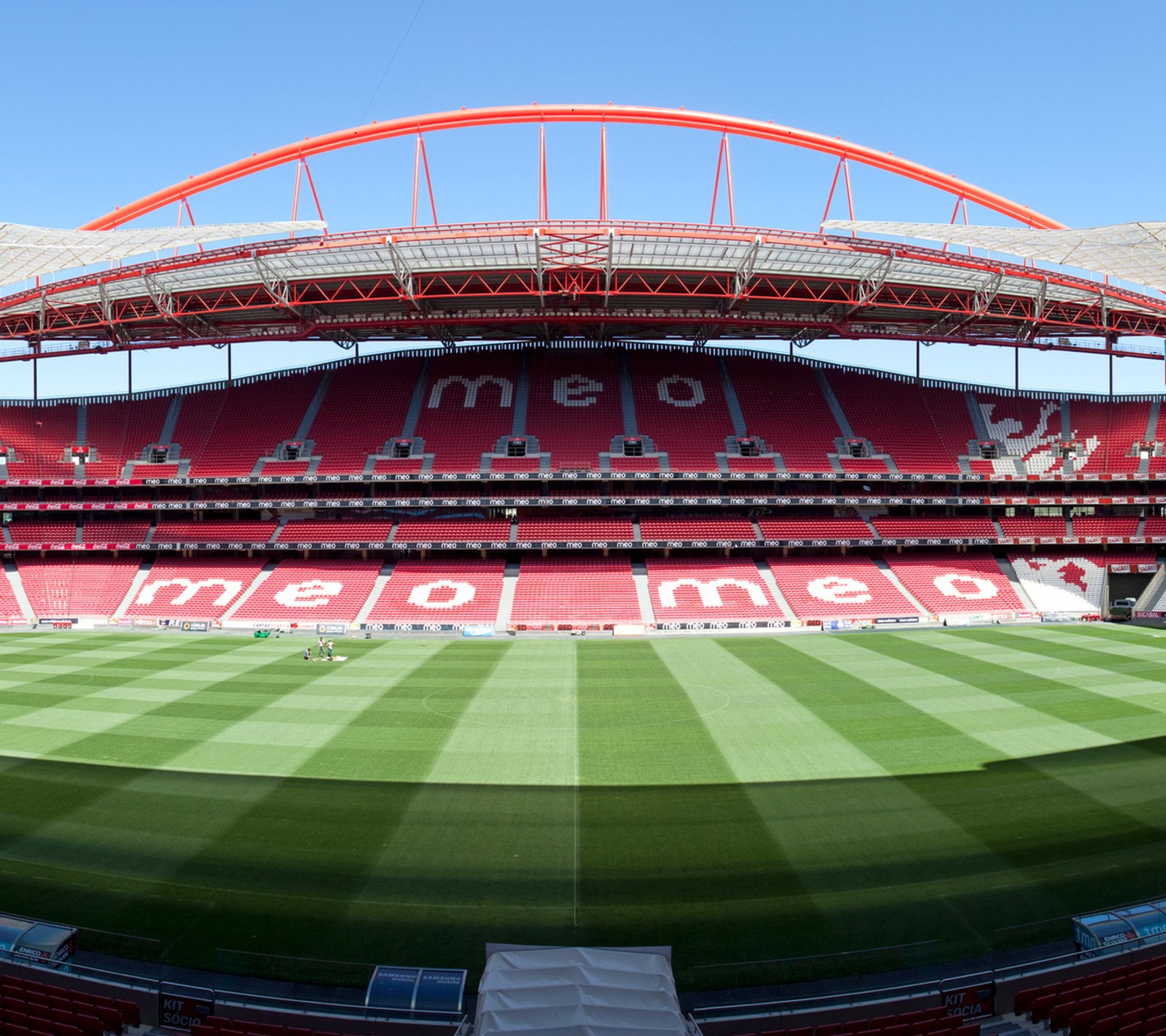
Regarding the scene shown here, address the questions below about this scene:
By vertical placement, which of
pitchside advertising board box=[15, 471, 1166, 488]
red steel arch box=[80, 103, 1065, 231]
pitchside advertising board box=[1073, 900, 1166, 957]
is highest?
red steel arch box=[80, 103, 1065, 231]

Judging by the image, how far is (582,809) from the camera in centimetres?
1493

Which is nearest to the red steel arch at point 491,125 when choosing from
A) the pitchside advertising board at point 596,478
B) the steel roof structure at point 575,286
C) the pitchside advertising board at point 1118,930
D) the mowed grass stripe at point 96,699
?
the steel roof structure at point 575,286

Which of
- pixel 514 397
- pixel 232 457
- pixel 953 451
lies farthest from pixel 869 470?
pixel 232 457

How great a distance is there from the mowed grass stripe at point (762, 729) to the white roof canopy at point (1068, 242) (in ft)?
67.1

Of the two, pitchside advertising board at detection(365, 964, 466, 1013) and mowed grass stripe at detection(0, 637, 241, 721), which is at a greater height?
mowed grass stripe at detection(0, 637, 241, 721)

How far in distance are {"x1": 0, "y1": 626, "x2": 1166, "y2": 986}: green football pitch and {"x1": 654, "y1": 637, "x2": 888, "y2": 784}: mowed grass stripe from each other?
0.12m

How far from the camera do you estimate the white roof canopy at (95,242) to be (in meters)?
28.8

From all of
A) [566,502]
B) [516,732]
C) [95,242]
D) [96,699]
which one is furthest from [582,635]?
[95,242]

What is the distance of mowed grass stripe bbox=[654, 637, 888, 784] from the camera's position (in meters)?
16.9

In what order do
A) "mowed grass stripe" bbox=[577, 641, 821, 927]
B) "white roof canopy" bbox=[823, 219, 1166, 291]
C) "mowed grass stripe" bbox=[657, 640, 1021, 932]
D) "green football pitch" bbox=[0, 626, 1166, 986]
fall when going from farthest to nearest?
"white roof canopy" bbox=[823, 219, 1166, 291] < "mowed grass stripe" bbox=[577, 641, 821, 927] < "mowed grass stripe" bbox=[657, 640, 1021, 932] < "green football pitch" bbox=[0, 626, 1166, 986]

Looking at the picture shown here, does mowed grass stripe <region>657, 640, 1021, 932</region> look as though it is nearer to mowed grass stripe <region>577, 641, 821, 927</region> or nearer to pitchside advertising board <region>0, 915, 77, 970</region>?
mowed grass stripe <region>577, 641, 821, 927</region>

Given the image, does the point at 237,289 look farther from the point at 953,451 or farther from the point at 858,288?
the point at 953,451

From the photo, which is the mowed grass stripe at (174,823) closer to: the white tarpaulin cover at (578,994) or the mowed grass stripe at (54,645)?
A: the white tarpaulin cover at (578,994)

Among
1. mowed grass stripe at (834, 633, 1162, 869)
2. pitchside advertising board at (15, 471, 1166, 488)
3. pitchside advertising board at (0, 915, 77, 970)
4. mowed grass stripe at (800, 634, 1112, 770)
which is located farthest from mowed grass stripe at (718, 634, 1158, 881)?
pitchside advertising board at (15, 471, 1166, 488)
